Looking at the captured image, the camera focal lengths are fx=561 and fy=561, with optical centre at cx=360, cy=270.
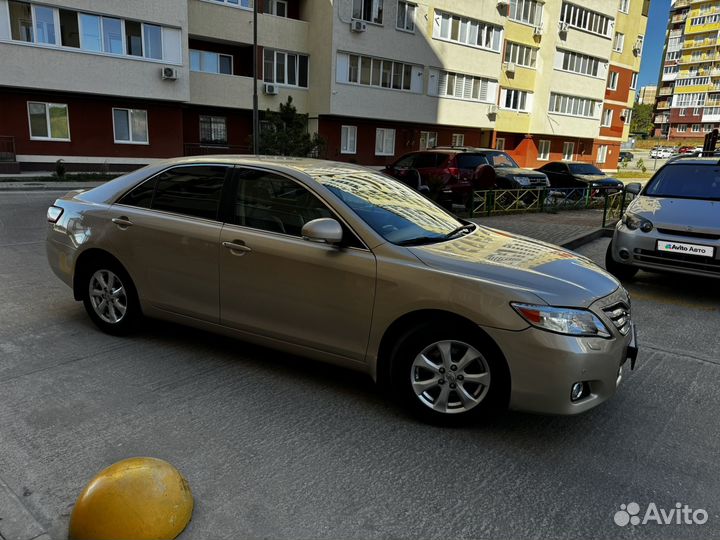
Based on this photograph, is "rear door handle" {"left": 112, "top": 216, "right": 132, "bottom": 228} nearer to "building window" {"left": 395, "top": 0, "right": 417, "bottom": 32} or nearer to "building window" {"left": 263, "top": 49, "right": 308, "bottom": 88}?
"building window" {"left": 263, "top": 49, "right": 308, "bottom": 88}

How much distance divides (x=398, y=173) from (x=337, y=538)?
493 inches

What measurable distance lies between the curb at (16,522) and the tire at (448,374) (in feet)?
6.57

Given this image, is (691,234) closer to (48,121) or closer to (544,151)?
(48,121)

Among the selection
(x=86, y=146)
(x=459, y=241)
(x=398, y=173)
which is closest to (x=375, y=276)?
(x=459, y=241)

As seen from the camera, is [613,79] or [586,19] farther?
[613,79]

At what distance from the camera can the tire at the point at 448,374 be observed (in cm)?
327

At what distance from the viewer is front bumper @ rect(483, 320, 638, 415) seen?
122 inches

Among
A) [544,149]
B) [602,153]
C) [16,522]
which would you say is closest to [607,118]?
[602,153]

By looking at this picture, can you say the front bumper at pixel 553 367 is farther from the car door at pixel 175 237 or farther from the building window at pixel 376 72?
the building window at pixel 376 72

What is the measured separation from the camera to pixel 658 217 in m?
6.80

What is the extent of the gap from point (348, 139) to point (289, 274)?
2701 centimetres

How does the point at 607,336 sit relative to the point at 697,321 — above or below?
above

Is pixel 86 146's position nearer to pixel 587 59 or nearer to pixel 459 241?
pixel 459 241

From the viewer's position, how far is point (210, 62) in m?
→ 26.3
